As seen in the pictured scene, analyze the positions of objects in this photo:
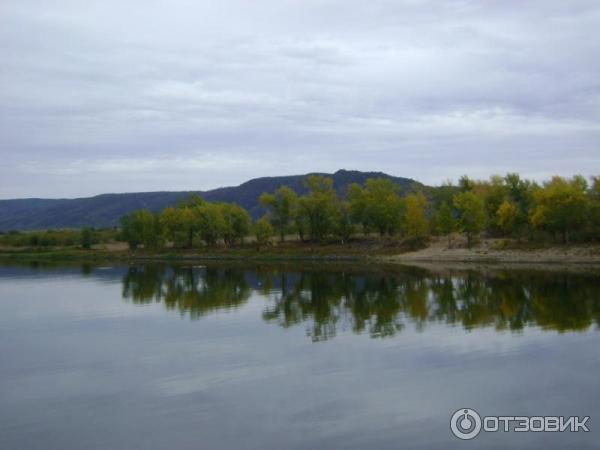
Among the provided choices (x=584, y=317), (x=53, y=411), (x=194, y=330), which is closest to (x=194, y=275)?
(x=194, y=330)

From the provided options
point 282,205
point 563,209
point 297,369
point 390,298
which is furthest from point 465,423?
point 282,205

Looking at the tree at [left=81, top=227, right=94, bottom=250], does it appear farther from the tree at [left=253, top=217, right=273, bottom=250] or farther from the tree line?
the tree at [left=253, top=217, right=273, bottom=250]

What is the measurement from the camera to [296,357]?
2325 centimetres

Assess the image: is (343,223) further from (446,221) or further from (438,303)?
(438,303)

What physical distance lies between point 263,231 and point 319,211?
993cm

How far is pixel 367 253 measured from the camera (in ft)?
283

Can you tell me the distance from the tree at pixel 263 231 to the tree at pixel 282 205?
189 cm

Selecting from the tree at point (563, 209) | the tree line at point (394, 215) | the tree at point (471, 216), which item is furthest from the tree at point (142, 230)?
the tree at point (563, 209)

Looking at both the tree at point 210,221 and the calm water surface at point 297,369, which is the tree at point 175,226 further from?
the calm water surface at point 297,369

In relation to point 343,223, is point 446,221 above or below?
below

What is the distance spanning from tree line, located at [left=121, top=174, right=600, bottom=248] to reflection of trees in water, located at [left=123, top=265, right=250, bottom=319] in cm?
2665

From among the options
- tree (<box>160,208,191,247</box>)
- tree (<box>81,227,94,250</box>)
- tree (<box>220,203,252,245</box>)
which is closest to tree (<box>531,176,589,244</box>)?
tree (<box>220,203,252,245</box>)

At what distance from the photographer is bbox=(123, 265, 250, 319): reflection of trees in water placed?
40438mm

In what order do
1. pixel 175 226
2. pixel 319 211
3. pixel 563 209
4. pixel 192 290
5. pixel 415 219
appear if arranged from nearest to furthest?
pixel 192 290, pixel 563 209, pixel 415 219, pixel 319 211, pixel 175 226
